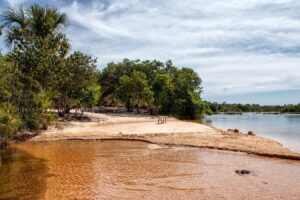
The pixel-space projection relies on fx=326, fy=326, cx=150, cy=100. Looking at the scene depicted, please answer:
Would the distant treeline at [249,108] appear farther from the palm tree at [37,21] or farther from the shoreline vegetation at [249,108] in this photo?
the palm tree at [37,21]

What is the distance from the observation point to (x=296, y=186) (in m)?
10.8

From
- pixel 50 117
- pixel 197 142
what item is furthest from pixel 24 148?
pixel 197 142

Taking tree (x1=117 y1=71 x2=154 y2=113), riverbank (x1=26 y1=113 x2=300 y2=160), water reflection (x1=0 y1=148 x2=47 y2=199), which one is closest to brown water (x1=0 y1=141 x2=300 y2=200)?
water reflection (x1=0 y1=148 x2=47 y2=199)

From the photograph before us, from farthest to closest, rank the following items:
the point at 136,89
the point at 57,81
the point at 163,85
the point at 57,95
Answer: the point at 163,85, the point at 136,89, the point at 57,95, the point at 57,81

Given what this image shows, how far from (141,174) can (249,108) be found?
152 m

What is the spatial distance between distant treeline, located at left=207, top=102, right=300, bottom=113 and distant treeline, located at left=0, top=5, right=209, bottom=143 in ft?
216

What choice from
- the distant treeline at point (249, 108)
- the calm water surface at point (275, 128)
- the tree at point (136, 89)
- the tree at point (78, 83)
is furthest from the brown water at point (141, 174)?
the distant treeline at point (249, 108)

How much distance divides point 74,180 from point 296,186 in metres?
7.52

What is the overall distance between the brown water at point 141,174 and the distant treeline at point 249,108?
106977mm

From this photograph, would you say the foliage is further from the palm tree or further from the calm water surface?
the palm tree

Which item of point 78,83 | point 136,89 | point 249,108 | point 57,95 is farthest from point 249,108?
point 57,95

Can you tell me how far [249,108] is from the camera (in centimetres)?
15688

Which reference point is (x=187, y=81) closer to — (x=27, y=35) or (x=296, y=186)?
(x=27, y=35)

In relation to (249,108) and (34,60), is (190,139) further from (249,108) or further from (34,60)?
(249,108)
